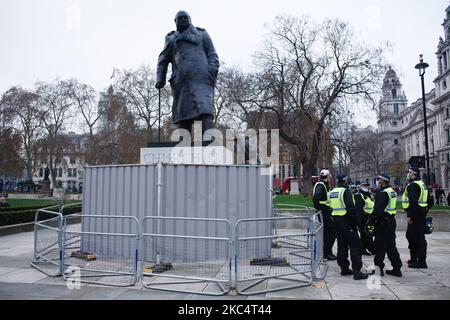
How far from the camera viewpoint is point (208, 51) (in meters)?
9.92

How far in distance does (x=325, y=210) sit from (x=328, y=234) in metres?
0.59

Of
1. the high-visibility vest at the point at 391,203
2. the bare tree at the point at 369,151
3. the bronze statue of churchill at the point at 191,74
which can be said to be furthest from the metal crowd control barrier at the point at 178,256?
the bare tree at the point at 369,151

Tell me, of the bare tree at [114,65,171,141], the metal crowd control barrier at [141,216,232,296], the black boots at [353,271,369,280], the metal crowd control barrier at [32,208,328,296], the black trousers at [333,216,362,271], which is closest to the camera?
the metal crowd control barrier at [32,208,328,296]

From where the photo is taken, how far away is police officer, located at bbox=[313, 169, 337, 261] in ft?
29.0

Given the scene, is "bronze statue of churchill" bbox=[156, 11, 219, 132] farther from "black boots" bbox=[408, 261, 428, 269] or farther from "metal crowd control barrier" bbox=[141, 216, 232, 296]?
"black boots" bbox=[408, 261, 428, 269]

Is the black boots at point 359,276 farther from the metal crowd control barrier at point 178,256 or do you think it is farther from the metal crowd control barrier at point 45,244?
the metal crowd control barrier at point 45,244

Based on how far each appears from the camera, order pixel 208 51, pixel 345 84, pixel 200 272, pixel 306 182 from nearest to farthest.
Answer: pixel 200 272 < pixel 208 51 < pixel 345 84 < pixel 306 182

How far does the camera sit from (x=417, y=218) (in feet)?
26.2

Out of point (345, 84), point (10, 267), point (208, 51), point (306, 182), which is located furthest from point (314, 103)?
point (10, 267)

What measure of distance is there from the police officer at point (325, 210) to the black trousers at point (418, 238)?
5.49ft

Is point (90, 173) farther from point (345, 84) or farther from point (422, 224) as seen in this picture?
point (345, 84)

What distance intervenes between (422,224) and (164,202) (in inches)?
222

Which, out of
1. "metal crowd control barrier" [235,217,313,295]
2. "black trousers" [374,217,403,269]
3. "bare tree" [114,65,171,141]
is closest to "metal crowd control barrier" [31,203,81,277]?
"metal crowd control barrier" [235,217,313,295]

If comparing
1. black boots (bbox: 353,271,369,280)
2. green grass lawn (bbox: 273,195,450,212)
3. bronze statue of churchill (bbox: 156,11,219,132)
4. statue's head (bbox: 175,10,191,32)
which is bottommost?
black boots (bbox: 353,271,369,280)
